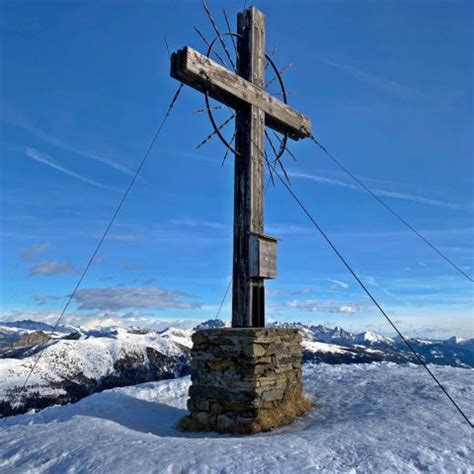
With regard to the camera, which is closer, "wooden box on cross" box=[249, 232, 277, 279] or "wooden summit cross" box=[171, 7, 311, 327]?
"wooden summit cross" box=[171, 7, 311, 327]

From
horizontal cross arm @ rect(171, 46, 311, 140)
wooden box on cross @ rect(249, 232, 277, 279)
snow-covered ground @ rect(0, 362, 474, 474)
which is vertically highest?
horizontal cross arm @ rect(171, 46, 311, 140)

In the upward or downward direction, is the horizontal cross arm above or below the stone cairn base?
above

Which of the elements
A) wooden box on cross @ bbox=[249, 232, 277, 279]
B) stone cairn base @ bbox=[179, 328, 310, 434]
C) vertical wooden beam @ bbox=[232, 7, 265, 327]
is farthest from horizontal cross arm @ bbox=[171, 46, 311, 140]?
stone cairn base @ bbox=[179, 328, 310, 434]

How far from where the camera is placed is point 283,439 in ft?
26.1

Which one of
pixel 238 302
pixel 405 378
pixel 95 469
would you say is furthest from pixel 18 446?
pixel 405 378

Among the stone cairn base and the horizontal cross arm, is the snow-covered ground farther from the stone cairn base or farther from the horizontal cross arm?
the horizontal cross arm

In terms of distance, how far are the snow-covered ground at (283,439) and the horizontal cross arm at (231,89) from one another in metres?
7.22

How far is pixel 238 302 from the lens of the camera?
1062cm

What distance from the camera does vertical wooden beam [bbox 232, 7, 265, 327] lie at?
1066 centimetres

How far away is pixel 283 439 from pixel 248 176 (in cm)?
582

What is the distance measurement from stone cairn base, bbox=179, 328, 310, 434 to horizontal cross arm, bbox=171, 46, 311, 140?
5407 mm

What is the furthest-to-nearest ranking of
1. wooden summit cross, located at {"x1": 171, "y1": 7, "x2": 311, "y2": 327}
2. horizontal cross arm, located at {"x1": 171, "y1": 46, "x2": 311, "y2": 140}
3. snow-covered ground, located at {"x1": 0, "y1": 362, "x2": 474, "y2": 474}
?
1. wooden summit cross, located at {"x1": 171, "y1": 7, "x2": 311, "y2": 327}
2. horizontal cross arm, located at {"x1": 171, "y1": 46, "x2": 311, "y2": 140}
3. snow-covered ground, located at {"x1": 0, "y1": 362, "x2": 474, "y2": 474}

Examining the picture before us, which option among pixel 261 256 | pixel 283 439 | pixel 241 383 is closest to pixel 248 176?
pixel 261 256

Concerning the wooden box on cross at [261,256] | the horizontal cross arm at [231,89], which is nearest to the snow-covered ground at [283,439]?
the wooden box on cross at [261,256]
